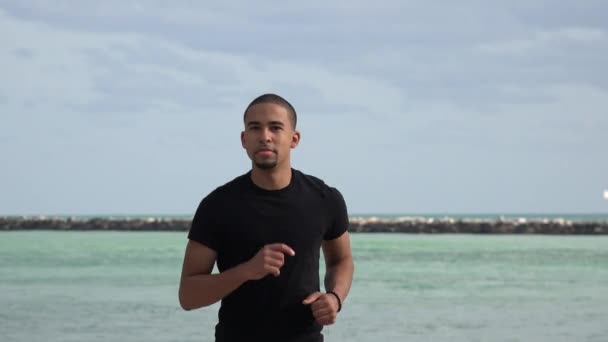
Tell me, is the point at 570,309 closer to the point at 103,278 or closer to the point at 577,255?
the point at 103,278

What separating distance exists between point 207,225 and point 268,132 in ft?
0.93

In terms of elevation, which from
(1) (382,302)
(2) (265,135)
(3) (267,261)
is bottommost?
(1) (382,302)

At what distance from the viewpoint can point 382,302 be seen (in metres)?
14.3

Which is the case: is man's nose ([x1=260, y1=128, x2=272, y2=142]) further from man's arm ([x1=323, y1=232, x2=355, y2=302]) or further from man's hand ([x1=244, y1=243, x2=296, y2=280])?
man's arm ([x1=323, y1=232, x2=355, y2=302])

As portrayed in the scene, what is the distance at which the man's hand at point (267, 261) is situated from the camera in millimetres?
2518

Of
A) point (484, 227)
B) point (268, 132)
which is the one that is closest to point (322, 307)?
point (268, 132)

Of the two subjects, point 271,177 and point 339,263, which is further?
point 339,263

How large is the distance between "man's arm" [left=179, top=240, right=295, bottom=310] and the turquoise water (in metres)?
7.34

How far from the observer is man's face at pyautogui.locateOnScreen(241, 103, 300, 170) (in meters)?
2.60

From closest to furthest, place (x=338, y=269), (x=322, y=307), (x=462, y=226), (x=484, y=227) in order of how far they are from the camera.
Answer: (x=322, y=307) < (x=338, y=269) < (x=484, y=227) < (x=462, y=226)

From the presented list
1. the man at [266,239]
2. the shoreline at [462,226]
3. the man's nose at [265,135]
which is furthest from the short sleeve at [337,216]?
the shoreline at [462,226]

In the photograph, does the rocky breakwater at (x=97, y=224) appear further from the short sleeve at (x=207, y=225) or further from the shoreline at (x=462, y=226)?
the short sleeve at (x=207, y=225)

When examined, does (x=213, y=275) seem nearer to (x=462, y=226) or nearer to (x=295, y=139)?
(x=295, y=139)

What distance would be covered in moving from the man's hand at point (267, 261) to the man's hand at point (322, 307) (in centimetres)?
13
